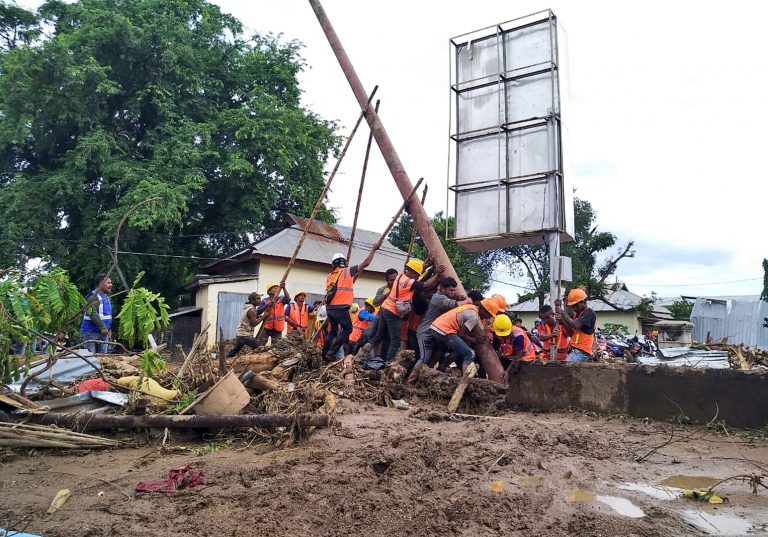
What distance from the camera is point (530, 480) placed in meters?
4.42

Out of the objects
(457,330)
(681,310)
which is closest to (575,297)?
(457,330)

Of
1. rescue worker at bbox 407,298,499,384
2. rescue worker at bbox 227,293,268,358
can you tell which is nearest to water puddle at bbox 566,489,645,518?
rescue worker at bbox 407,298,499,384

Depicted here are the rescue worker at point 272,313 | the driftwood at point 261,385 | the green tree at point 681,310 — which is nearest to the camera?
the driftwood at point 261,385

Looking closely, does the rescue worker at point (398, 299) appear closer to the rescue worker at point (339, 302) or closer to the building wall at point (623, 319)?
the rescue worker at point (339, 302)

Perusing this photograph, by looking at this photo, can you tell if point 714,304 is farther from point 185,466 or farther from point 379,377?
point 185,466

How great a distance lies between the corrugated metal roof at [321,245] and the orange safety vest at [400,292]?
10.3 meters

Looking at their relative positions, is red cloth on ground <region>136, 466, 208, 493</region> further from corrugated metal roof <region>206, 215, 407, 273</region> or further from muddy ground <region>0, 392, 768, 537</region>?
corrugated metal roof <region>206, 215, 407, 273</region>

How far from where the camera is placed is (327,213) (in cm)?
2559

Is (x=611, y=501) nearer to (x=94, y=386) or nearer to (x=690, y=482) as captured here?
(x=690, y=482)

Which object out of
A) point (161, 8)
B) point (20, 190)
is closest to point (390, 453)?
point (20, 190)

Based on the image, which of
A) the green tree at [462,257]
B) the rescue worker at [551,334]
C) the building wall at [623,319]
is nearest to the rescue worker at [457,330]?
the rescue worker at [551,334]

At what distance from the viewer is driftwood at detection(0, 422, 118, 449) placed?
5309mm

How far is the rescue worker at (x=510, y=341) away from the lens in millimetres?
8445

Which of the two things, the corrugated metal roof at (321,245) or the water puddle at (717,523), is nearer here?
the water puddle at (717,523)
